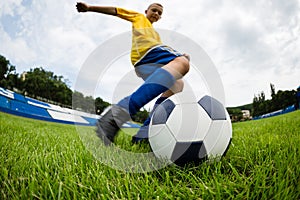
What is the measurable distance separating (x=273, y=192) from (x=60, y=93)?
78.3 ft

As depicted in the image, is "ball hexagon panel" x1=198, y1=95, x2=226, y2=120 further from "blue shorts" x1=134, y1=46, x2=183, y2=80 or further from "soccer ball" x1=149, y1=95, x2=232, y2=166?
A: "blue shorts" x1=134, y1=46, x2=183, y2=80

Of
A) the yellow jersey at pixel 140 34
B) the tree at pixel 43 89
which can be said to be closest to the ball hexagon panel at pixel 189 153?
the yellow jersey at pixel 140 34

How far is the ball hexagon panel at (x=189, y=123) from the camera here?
1059 mm

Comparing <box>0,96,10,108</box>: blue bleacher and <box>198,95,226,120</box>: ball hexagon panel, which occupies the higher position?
<box>0,96,10,108</box>: blue bleacher

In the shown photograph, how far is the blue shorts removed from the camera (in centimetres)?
155

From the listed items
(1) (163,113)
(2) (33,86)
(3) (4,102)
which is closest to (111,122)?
(1) (163,113)

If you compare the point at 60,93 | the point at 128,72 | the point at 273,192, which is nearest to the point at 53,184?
the point at 273,192

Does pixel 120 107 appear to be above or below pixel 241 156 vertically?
above

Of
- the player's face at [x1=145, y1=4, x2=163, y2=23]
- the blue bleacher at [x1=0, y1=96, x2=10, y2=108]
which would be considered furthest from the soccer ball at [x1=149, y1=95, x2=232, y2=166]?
the blue bleacher at [x1=0, y1=96, x2=10, y2=108]

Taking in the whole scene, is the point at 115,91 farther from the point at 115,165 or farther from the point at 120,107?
the point at 115,165

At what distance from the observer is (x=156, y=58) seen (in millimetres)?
1594

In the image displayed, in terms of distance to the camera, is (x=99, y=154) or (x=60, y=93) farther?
(x=60, y=93)

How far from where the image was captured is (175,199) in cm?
75

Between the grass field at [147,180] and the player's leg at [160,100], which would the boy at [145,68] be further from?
the grass field at [147,180]
